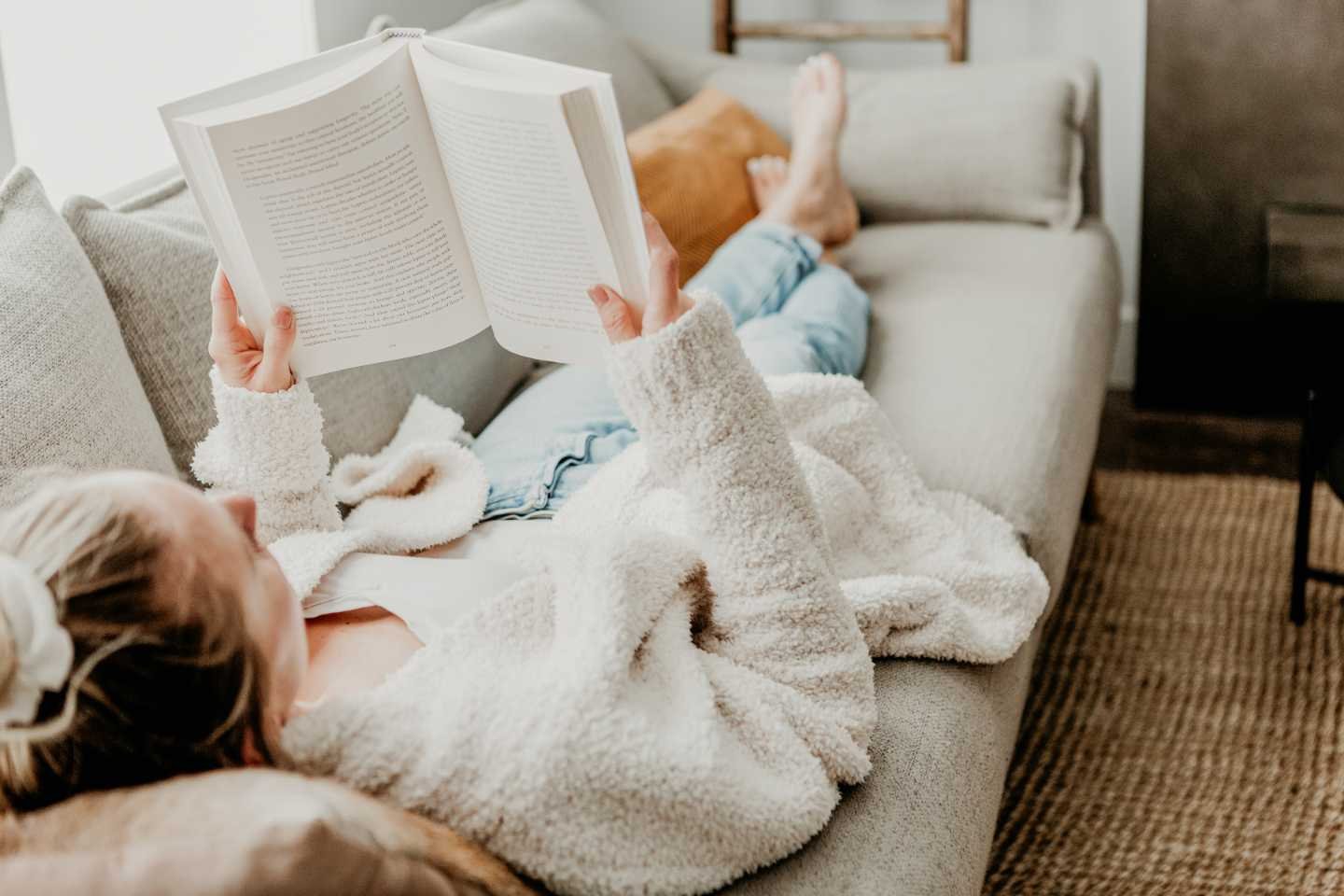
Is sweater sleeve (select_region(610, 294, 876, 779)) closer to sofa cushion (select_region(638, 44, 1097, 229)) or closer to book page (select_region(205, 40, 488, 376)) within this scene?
book page (select_region(205, 40, 488, 376))

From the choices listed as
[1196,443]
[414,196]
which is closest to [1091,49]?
[1196,443]

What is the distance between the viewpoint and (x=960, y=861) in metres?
0.91

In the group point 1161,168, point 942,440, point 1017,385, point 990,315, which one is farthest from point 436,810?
point 1161,168

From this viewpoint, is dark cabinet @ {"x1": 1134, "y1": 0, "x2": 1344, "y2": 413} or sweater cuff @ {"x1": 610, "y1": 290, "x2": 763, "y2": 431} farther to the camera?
dark cabinet @ {"x1": 1134, "y1": 0, "x2": 1344, "y2": 413}

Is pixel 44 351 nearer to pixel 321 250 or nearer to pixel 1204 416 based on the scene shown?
pixel 321 250

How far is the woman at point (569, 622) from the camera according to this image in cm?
61

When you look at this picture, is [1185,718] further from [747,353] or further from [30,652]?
[30,652]

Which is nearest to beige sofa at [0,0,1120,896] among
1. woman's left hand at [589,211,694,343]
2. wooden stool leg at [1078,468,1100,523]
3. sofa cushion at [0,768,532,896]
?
sofa cushion at [0,768,532,896]

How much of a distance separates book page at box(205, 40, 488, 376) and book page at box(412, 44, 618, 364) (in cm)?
2

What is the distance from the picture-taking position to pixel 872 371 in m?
1.61

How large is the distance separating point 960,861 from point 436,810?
0.38m

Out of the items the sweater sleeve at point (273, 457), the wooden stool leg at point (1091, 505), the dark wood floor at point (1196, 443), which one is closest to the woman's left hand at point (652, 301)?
the sweater sleeve at point (273, 457)

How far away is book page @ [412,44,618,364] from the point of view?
88 cm

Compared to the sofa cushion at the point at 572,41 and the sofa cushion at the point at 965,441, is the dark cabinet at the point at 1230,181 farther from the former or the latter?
the sofa cushion at the point at 572,41
